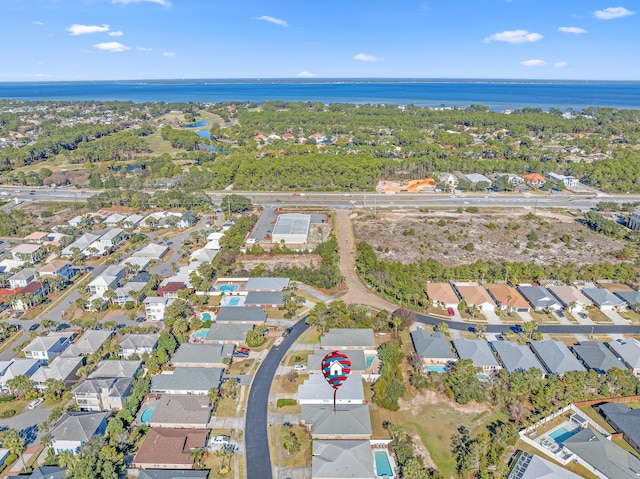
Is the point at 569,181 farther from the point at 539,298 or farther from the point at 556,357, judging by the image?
the point at 556,357

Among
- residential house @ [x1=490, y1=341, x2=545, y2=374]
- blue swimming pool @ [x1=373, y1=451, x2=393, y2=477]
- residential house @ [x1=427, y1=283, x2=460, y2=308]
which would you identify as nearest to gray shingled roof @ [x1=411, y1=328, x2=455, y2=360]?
residential house @ [x1=490, y1=341, x2=545, y2=374]

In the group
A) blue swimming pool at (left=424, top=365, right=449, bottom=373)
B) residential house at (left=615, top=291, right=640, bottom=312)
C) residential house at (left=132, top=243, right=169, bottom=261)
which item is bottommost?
blue swimming pool at (left=424, top=365, right=449, bottom=373)

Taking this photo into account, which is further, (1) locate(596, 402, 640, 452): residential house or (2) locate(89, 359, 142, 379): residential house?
(2) locate(89, 359, 142, 379): residential house

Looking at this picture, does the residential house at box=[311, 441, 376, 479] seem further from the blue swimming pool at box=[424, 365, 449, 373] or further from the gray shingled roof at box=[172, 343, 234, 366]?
the gray shingled roof at box=[172, 343, 234, 366]

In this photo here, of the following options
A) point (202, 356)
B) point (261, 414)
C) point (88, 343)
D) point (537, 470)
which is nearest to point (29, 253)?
point (88, 343)

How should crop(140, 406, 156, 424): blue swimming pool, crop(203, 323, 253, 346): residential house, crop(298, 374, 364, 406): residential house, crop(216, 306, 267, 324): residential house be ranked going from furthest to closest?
crop(216, 306, 267, 324): residential house < crop(203, 323, 253, 346): residential house < crop(298, 374, 364, 406): residential house < crop(140, 406, 156, 424): blue swimming pool

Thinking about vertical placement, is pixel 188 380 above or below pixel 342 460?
above
